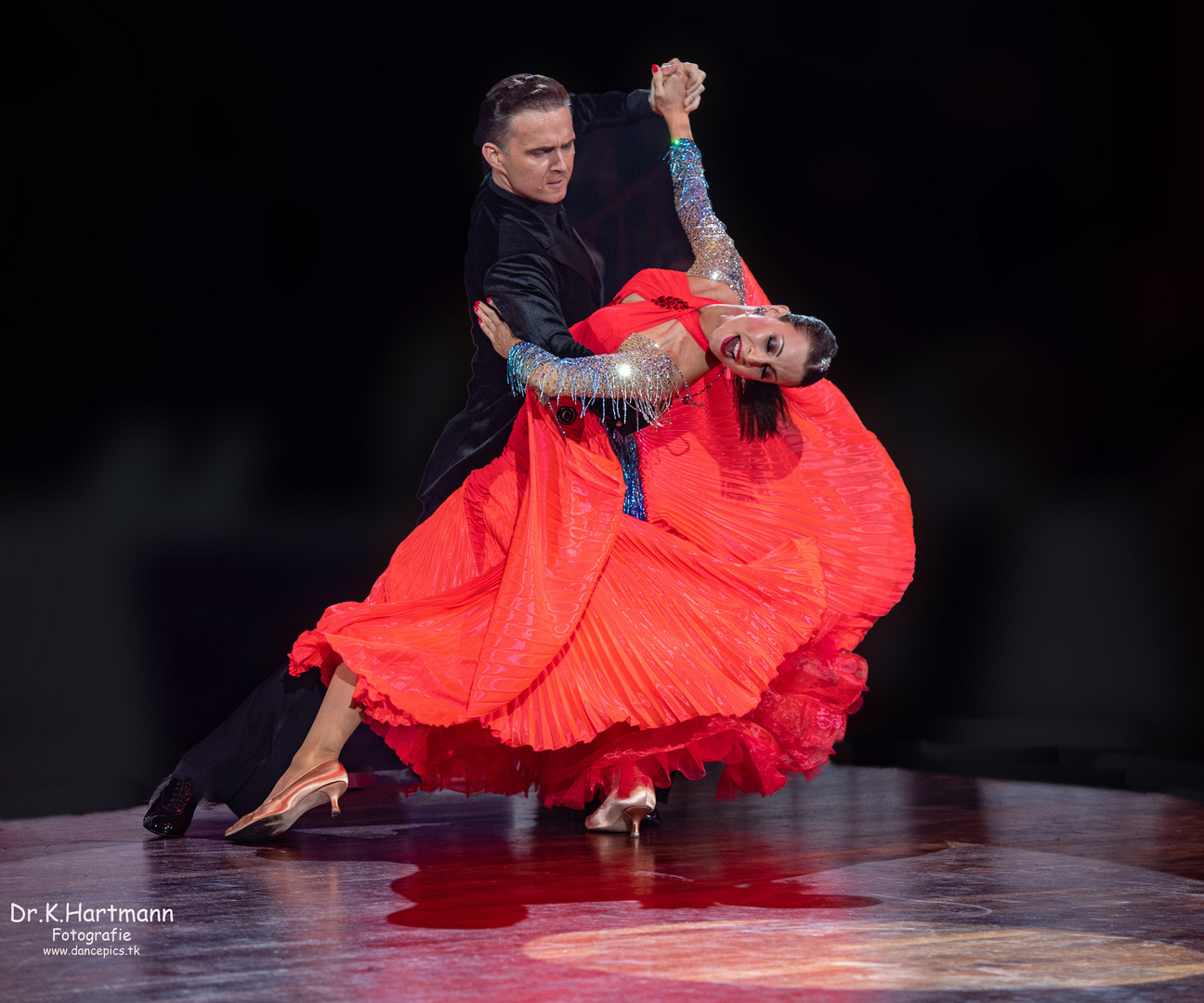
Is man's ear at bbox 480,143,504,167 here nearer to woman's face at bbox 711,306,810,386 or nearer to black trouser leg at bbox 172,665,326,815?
woman's face at bbox 711,306,810,386

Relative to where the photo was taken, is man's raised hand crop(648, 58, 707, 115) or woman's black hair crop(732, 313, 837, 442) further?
man's raised hand crop(648, 58, 707, 115)

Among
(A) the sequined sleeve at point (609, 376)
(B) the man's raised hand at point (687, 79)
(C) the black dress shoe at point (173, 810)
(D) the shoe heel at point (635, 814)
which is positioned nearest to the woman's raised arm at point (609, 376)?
(A) the sequined sleeve at point (609, 376)

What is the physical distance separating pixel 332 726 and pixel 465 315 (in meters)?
1.55

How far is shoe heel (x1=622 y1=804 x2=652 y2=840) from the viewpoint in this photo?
228cm

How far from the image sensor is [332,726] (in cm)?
228

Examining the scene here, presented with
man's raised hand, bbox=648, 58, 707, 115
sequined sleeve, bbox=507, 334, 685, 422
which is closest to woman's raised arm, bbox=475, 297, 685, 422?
sequined sleeve, bbox=507, 334, 685, 422

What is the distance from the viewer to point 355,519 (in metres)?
3.36

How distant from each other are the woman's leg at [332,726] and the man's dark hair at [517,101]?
1172mm

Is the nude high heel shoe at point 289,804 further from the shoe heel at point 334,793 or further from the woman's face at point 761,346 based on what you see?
the woman's face at point 761,346

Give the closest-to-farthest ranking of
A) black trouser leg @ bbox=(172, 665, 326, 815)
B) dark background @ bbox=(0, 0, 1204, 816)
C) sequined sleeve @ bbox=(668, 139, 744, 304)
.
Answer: black trouser leg @ bbox=(172, 665, 326, 815), sequined sleeve @ bbox=(668, 139, 744, 304), dark background @ bbox=(0, 0, 1204, 816)

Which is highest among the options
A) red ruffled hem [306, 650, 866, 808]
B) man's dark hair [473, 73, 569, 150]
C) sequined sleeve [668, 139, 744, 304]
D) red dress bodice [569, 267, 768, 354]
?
man's dark hair [473, 73, 569, 150]

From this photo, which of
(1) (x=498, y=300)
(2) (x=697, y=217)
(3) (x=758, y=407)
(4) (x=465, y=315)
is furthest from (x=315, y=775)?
(4) (x=465, y=315)

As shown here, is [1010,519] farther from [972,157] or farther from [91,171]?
[91,171]

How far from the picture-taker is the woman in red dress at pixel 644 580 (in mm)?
2131
